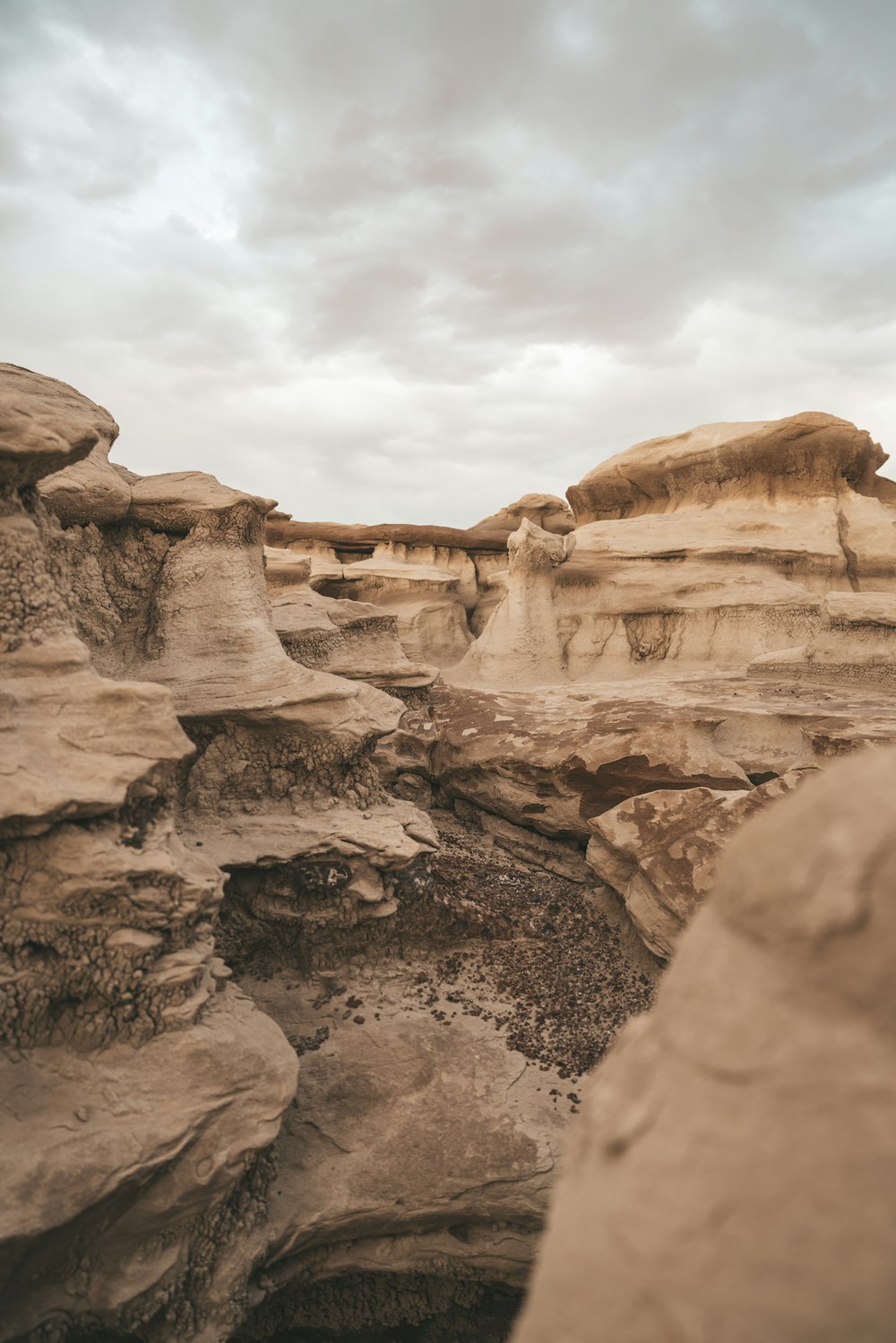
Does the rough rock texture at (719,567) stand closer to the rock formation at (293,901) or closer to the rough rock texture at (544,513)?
the rock formation at (293,901)

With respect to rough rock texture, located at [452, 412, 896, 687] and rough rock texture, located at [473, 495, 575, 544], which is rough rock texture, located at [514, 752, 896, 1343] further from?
rough rock texture, located at [473, 495, 575, 544]

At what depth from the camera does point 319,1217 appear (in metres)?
3.45

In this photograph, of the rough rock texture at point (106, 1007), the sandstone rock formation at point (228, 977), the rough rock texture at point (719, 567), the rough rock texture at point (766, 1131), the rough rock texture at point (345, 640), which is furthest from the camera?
the rough rock texture at point (719, 567)

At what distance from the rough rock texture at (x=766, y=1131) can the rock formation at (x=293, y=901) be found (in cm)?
8

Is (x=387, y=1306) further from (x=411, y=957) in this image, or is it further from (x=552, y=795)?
(x=552, y=795)

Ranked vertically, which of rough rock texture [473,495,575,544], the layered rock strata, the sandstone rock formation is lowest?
the sandstone rock formation

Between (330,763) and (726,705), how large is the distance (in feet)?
12.2

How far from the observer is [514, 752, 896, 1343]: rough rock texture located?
102 centimetres

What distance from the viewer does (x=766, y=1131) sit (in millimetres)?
1105

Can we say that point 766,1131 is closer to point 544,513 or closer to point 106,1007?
point 106,1007

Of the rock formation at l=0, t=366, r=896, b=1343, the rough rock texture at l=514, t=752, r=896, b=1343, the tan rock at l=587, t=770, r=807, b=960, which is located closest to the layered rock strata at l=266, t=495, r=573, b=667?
the rock formation at l=0, t=366, r=896, b=1343

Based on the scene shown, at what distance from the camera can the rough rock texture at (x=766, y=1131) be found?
3.34 ft

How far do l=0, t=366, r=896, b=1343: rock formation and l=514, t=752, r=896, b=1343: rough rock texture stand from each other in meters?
0.08

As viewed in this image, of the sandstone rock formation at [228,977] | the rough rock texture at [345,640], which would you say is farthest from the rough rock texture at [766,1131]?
the rough rock texture at [345,640]
